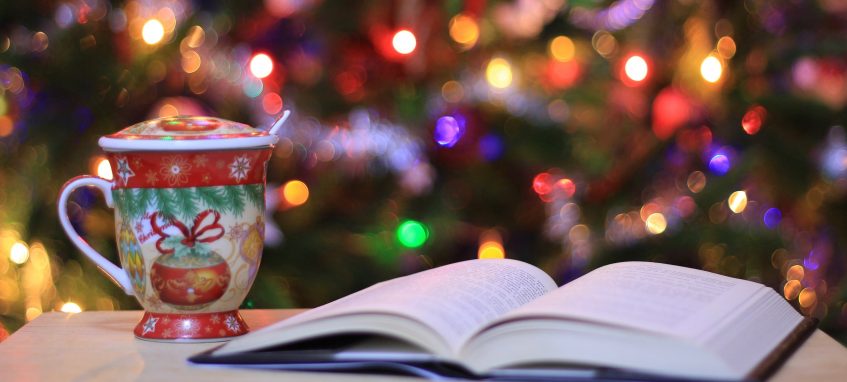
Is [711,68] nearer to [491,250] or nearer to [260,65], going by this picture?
[491,250]

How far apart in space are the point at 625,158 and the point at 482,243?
22 cm

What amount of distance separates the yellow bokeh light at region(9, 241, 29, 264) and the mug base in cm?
72

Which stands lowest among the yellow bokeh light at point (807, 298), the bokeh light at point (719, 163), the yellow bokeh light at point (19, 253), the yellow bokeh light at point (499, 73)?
the yellow bokeh light at point (807, 298)

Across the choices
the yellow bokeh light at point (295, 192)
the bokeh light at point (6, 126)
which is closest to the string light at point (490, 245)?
the yellow bokeh light at point (295, 192)

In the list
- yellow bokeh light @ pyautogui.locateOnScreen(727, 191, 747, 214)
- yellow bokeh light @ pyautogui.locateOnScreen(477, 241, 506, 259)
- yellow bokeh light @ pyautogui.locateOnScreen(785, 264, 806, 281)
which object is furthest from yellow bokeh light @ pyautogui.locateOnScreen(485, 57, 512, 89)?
yellow bokeh light @ pyautogui.locateOnScreen(785, 264, 806, 281)

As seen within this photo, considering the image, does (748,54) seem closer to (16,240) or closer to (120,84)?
(120,84)

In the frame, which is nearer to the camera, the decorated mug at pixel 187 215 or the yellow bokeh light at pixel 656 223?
the decorated mug at pixel 187 215

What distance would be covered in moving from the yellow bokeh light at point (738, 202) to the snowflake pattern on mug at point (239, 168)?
2.69 feet

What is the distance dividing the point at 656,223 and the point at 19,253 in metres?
0.82

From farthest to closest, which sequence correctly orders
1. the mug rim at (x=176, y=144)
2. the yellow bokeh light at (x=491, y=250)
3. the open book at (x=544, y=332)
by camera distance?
1. the yellow bokeh light at (x=491, y=250)
2. the mug rim at (x=176, y=144)
3. the open book at (x=544, y=332)

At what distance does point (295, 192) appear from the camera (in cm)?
150

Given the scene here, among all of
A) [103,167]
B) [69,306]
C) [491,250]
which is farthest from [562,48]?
[69,306]

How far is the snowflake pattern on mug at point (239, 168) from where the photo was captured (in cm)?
80

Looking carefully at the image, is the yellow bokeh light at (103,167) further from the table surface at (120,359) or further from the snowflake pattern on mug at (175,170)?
the snowflake pattern on mug at (175,170)
